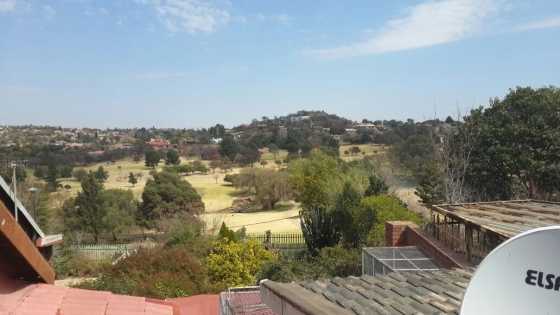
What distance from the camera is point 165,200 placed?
1454 inches

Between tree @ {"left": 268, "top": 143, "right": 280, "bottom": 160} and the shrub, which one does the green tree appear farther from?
tree @ {"left": 268, "top": 143, "right": 280, "bottom": 160}

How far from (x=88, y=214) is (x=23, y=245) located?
103ft

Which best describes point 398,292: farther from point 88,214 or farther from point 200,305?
point 88,214

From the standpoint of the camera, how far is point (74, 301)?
15.8 feet

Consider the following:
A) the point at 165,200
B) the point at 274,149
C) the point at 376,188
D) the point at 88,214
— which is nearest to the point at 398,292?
the point at 376,188

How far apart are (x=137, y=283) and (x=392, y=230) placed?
7474 millimetres

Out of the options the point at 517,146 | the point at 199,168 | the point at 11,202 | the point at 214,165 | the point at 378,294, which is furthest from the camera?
the point at 214,165

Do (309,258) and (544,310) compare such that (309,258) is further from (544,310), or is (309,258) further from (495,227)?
(544,310)

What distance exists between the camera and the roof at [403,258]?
11.5 meters

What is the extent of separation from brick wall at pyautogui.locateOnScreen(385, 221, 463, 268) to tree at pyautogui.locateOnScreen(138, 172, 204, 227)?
2250 cm

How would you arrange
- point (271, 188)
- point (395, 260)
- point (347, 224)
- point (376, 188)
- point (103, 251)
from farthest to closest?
1. point (271, 188)
2. point (376, 188)
3. point (103, 251)
4. point (347, 224)
5. point (395, 260)

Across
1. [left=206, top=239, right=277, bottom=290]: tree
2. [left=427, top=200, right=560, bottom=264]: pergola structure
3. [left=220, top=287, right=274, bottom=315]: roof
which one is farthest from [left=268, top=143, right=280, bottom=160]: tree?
[left=220, top=287, right=274, bottom=315]: roof

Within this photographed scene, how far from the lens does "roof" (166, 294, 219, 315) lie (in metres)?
10.0

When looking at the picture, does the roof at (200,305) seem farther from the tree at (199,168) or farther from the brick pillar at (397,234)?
the tree at (199,168)
